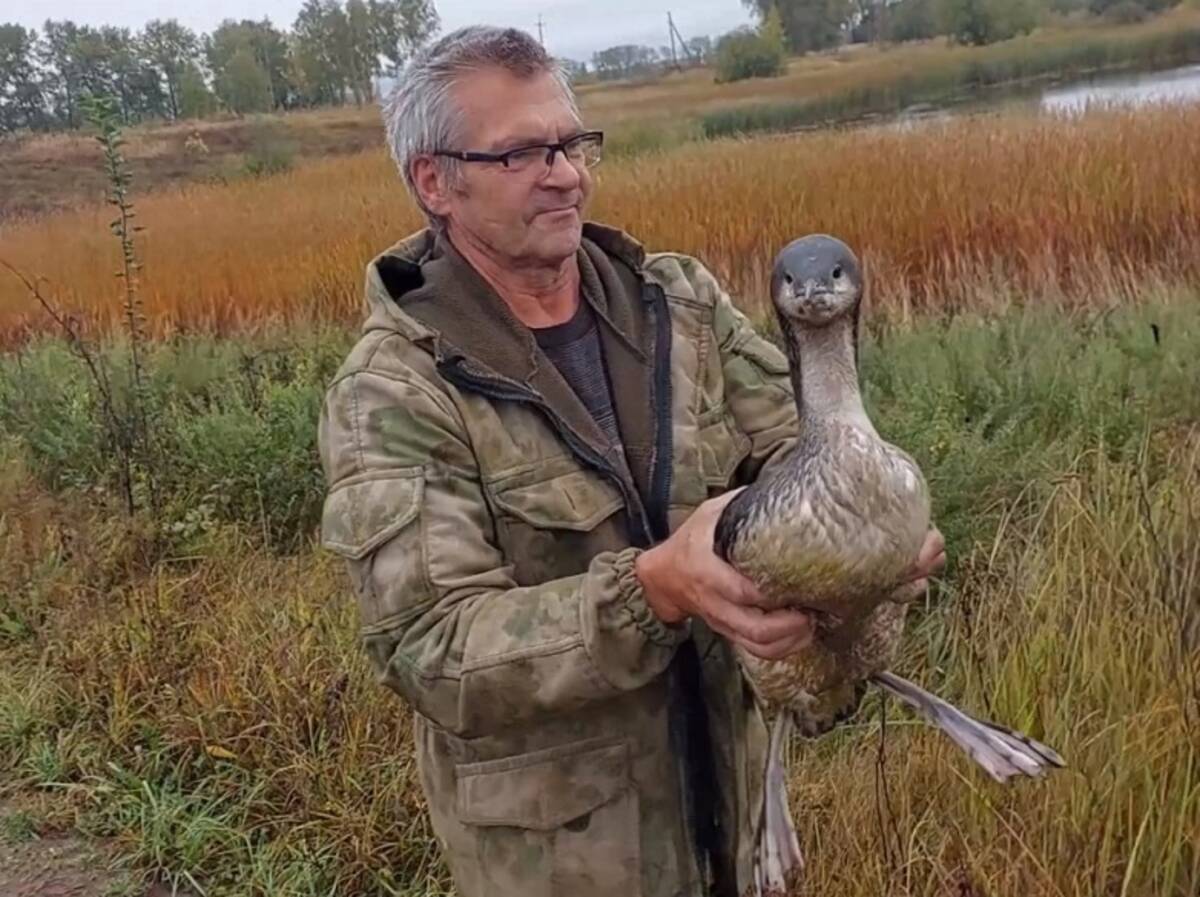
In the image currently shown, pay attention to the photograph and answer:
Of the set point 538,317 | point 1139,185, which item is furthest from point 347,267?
point 538,317

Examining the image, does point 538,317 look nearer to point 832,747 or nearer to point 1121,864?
point 1121,864

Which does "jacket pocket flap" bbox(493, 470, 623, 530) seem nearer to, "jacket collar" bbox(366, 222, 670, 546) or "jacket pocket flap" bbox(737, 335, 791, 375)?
"jacket collar" bbox(366, 222, 670, 546)

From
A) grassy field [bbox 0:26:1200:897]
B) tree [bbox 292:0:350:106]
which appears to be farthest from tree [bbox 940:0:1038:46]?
grassy field [bbox 0:26:1200:897]

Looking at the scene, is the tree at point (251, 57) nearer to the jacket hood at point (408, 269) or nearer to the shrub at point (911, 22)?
the shrub at point (911, 22)

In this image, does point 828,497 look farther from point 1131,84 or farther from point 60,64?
point 60,64

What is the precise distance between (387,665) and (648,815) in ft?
1.79

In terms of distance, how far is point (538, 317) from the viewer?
79.4 inches

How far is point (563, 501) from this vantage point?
187cm

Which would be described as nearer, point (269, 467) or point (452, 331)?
point (452, 331)

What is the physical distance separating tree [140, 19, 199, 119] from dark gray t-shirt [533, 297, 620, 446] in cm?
5676

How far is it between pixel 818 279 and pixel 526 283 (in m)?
0.65

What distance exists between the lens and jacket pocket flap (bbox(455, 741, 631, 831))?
6.25 feet

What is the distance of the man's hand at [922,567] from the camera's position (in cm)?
158

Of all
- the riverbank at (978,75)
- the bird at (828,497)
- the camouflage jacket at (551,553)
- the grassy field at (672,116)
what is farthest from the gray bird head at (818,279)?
the riverbank at (978,75)
